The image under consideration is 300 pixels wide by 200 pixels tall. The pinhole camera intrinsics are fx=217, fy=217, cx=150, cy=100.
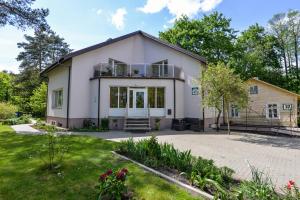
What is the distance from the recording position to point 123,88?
17.7 m

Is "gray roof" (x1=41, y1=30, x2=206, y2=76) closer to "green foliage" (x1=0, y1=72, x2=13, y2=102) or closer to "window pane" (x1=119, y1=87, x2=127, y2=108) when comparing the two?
"window pane" (x1=119, y1=87, x2=127, y2=108)

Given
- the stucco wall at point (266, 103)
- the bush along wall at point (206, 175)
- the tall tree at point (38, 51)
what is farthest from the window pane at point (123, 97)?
the tall tree at point (38, 51)

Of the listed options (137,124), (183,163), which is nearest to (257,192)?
(183,163)

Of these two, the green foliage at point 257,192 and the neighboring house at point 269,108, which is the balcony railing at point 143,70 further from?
the green foliage at point 257,192

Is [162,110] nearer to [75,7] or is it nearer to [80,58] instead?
[80,58]

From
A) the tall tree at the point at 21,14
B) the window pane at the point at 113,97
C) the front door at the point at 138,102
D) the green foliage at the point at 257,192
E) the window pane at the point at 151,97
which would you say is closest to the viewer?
the green foliage at the point at 257,192

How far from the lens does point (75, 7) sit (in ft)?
44.3

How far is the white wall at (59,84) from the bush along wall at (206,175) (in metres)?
11.9

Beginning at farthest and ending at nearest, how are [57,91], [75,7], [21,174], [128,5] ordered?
[57,91], [128,5], [75,7], [21,174]

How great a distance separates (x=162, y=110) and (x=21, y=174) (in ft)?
42.7

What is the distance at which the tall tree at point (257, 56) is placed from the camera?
31.5m

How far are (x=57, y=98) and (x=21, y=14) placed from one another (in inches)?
322

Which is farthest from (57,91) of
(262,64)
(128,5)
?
(262,64)

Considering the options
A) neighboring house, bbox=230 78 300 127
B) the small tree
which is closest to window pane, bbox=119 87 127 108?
the small tree
